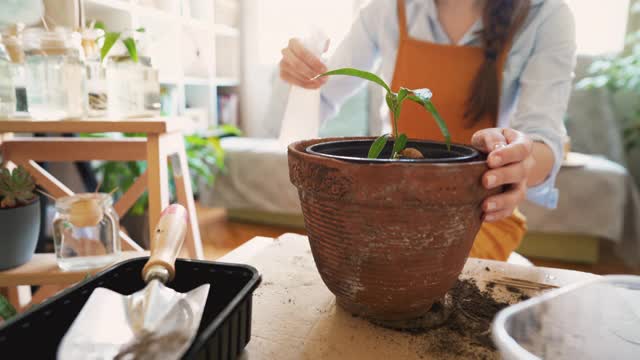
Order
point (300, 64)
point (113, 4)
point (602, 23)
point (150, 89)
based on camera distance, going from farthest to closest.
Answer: point (602, 23) < point (113, 4) < point (150, 89) < point (300, 64)

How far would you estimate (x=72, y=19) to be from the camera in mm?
1148

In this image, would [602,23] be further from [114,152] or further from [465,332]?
[465,332]

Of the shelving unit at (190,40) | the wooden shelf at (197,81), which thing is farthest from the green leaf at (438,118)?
the wooden shelf at (197,81)

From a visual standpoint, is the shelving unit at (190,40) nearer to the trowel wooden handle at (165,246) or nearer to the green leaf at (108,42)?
the green leaf at (108,42)

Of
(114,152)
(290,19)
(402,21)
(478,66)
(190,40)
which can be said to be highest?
(290,19)

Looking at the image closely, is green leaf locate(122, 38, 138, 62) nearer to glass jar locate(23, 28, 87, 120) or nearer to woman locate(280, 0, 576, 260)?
glass jar locate(23, 28, 87, 120)

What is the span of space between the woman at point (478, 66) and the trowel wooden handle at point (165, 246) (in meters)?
0.43

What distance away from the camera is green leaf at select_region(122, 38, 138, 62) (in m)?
1.04

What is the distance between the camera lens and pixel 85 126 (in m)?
0.89

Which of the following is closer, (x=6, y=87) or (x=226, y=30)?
(x=6, y=87)

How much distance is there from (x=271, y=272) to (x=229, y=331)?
21cm

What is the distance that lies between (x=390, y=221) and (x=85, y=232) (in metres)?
0.71

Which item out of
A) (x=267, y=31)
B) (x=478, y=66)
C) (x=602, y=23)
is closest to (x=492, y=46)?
(x=478, y=66)

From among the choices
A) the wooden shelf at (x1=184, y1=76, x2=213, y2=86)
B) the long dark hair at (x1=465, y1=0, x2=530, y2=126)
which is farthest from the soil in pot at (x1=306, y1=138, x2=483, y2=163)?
the wooden shelf at (x1=184, y1=76, x2=213, y2=86)
